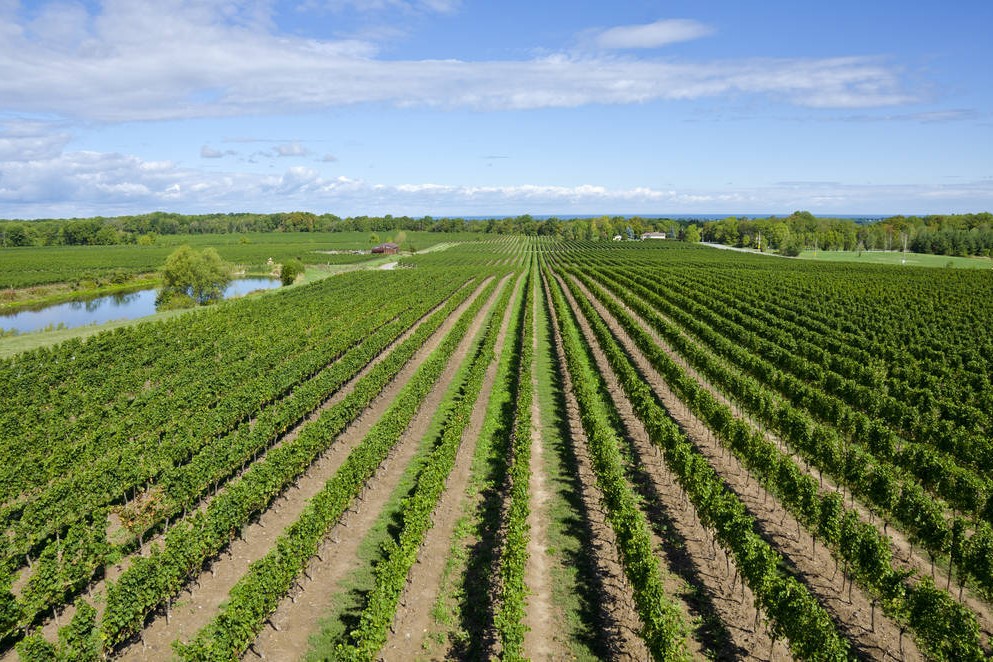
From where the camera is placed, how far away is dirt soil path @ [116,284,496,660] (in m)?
13.4

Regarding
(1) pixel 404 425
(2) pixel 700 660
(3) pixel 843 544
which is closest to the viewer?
(2) pixel 700 660

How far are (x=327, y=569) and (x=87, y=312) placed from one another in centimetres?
7861

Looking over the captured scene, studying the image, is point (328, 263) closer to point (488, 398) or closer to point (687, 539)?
point (488, 398)

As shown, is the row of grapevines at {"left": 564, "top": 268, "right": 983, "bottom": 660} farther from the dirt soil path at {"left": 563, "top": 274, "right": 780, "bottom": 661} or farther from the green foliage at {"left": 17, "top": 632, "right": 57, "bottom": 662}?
the green foliage at {"left": 17, "top": 632, "right": 57, "bottom": 662}

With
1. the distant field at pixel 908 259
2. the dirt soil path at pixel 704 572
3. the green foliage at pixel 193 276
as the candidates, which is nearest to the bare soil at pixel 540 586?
the dirt soil path at pixel 704 572

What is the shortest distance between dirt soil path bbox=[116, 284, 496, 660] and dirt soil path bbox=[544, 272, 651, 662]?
9.33 meters

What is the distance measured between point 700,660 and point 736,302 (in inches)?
1983

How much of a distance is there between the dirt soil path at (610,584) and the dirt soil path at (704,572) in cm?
128

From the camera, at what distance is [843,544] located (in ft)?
48.5

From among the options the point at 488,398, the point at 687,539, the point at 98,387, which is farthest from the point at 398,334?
the point at 687,539

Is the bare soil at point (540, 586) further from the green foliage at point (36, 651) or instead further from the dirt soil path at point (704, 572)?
the green foliage at point (36, 651)

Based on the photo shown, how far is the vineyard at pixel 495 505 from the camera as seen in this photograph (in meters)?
13.0

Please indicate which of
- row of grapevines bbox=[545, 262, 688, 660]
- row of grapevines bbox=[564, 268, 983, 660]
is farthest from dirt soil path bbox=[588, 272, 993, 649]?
row of grapevines bbox=[545, 262, 688, 660]

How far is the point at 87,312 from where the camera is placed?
76625 mm
